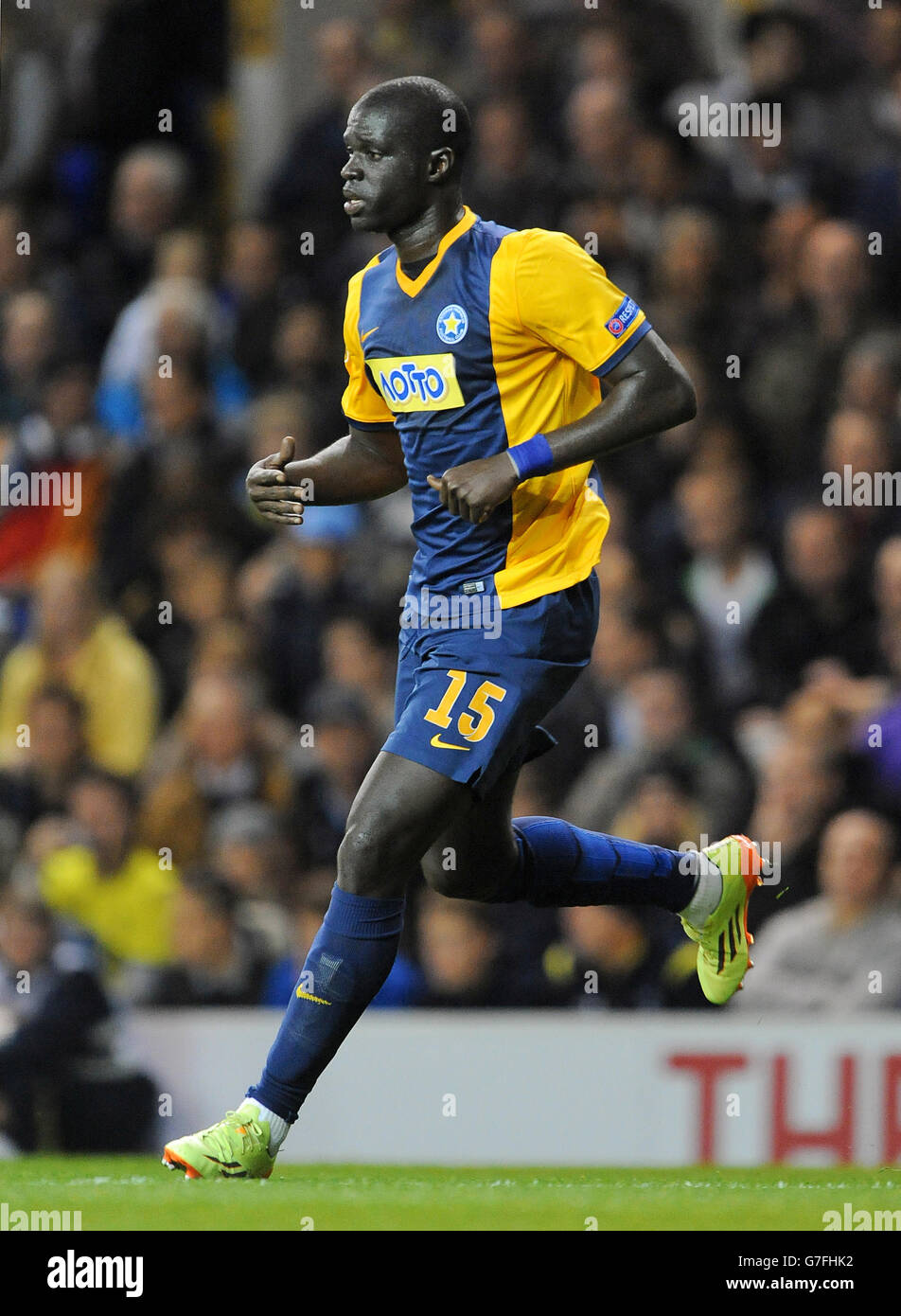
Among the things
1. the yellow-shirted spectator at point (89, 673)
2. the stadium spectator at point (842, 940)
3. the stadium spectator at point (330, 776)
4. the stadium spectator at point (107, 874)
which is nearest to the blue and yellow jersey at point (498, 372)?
the stadium spectator at point (842, 940)

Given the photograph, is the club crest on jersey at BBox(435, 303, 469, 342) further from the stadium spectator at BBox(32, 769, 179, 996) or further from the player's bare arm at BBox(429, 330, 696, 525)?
the stadium spectator at BBox(32, 769, 179, 996)

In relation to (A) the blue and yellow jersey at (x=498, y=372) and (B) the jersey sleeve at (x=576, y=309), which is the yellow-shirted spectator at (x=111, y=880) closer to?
(A) the blue and yellow jersey at (x=498, y=372)

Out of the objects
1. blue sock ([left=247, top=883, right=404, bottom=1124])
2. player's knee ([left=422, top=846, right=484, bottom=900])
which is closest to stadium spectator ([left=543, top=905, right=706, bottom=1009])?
player's knee ([left=422, top=846, right=484, bottom=900])

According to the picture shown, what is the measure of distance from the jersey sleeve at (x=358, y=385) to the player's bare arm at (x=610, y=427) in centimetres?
61

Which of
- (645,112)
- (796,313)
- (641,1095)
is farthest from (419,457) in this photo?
(645,112)

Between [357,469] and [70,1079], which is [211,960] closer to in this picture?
[70,1079]

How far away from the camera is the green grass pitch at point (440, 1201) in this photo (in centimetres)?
427

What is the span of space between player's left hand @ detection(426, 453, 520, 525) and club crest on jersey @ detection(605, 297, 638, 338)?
0.40 metres

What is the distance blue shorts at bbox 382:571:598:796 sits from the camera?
16.0ft

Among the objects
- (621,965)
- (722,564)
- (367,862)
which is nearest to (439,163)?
(367,862)

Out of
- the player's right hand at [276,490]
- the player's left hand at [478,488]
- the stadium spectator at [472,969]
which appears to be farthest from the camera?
the stadium spectator at [472,969]

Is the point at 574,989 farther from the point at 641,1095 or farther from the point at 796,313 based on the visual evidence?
the point at 796,313

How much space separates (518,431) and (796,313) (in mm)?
4437

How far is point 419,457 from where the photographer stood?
518 cm
